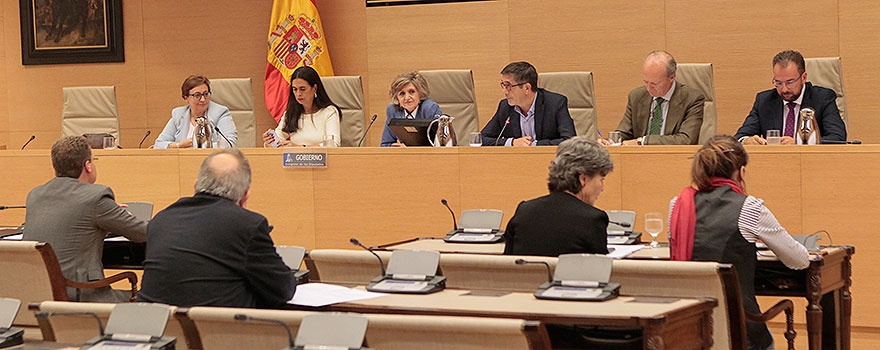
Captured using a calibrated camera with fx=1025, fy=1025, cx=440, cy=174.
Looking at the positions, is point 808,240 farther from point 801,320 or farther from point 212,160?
point 212,160

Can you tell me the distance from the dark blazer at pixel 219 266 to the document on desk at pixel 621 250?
1.31 m

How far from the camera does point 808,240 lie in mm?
3785

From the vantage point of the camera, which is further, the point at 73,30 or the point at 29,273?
the point at 73,30

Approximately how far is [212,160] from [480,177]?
237 cm

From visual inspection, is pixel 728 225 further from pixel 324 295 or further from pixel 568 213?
pixel 324 295

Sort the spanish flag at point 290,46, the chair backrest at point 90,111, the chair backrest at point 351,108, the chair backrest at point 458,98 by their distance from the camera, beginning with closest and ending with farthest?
the chair backrest at point 458,98 < the chair backrest at point 351,108 < the chair backrest at point 90,111 < the spanish flag at point 290,46

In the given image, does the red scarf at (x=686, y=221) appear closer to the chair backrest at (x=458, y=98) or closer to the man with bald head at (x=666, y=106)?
the man with bald head at (x=666, y=106)

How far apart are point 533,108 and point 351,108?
66.3 inches

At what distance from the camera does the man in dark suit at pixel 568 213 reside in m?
3.31

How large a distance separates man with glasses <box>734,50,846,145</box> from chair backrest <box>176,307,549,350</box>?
11.5 feet

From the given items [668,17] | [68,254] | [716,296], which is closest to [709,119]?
[668,17]

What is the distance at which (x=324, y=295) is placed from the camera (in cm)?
298

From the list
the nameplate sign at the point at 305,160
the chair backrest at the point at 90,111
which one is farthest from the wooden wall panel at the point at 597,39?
the chair backrest at the point at 90,111

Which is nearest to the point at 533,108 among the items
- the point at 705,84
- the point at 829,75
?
the point at 705,84
